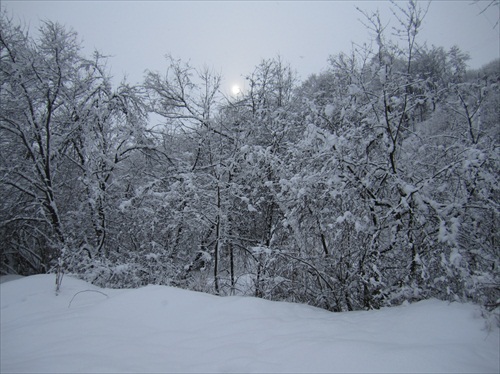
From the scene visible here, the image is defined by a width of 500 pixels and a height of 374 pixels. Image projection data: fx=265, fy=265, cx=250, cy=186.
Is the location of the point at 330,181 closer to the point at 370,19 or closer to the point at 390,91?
the point at 390,91

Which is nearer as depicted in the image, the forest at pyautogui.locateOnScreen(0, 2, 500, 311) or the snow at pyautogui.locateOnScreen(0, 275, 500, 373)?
the snow at pyautogui.locateOnScreen(0, 275, 500, 373)

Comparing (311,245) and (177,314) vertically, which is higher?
(311,245)

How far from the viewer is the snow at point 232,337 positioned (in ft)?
6.76

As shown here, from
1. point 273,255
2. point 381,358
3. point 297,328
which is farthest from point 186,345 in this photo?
point 273,255

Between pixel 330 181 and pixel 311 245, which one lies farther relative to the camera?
pixel 311 245

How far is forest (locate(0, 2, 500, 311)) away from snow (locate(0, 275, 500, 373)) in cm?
49

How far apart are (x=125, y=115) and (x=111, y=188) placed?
236 cm

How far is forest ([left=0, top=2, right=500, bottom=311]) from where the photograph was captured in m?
3.27

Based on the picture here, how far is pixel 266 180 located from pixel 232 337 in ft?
15.2

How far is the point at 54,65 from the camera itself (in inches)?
284

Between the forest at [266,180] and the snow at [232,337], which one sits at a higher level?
the forest at [266,180]

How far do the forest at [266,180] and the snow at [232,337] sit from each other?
49 cm

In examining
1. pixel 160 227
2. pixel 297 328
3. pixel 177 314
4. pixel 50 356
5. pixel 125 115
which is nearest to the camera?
pixel 50 356

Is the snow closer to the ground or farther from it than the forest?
closer to the ground
